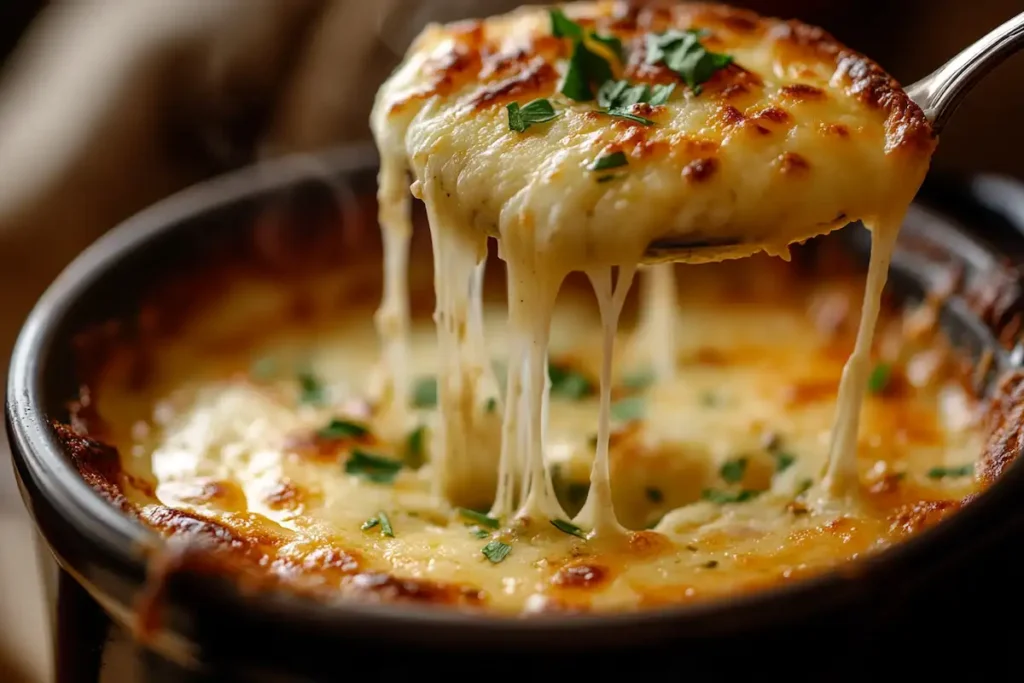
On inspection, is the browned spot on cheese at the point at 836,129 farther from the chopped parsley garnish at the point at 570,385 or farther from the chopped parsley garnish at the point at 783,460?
the chopped parsley garnish at the point at 570,385

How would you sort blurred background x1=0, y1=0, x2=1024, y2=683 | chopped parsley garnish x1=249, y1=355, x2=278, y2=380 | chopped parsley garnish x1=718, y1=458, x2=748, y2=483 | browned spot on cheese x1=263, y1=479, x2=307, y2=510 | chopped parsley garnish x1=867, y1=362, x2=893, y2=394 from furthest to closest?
blurred background x1=0, y1=0, x2=1024, y2=683 → chopped parsley garnish x1=249, y1=355, x2=278, y2=380 → chopped parsley garnish x1=867, y1=362, x2=893, y2=394 → chopped parsley garnish x1=718, y1=458, x2=748, y2=483 → browned spot on cheese x1=263, y1=479, x2=307, y2=510

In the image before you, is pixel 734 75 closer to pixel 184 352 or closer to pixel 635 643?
pixel 635 643

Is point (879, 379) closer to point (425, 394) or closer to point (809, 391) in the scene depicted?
point (809, 391)

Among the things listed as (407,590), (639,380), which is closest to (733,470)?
(639,380)

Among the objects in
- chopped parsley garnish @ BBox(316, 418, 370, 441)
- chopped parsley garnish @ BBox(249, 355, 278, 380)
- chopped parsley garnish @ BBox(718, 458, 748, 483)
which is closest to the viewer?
chopped parsley garnish @ BBox(718, 458, 748, 483)

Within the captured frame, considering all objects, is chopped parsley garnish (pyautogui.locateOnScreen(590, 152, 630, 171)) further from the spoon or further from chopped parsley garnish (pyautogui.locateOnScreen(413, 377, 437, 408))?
chopped parsley garnish (pyautogui.locateOnScreen(413, 377, 437, 408))

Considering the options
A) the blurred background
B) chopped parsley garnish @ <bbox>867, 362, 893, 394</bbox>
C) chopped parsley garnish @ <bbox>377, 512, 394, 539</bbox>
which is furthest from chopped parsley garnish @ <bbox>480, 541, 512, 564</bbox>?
the blurred background
